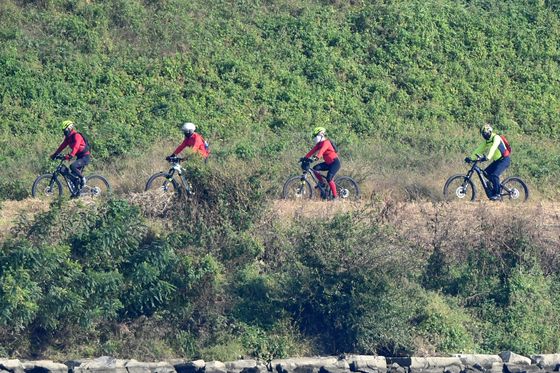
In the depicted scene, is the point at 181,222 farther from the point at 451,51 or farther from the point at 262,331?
the point at 451,51

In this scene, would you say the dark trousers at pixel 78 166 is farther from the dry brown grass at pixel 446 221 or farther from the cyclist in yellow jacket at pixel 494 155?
the cyclist in yellow jacket at pixel 494 155

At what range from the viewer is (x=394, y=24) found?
34031mm

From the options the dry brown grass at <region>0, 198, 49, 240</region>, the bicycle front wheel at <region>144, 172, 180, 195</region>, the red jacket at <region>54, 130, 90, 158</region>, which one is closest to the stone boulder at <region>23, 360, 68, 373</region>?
the dry brown grass at <region>0, 198, 49, 240</region>

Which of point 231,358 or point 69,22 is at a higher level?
point 69,22

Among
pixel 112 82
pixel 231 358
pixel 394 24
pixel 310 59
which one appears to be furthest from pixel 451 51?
pixel 231 358

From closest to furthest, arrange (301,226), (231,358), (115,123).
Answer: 1. (231,358)
2. (301,226)
3. (115,123)

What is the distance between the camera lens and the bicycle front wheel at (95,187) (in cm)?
2485

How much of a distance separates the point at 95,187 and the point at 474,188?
6800 mm

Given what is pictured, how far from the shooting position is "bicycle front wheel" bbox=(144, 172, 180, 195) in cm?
2411

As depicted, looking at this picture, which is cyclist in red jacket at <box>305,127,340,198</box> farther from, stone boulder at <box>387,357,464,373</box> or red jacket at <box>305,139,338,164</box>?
stone boulder at <box>387,357,464,373</box>

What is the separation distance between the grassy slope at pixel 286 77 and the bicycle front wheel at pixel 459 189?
218 centimetres

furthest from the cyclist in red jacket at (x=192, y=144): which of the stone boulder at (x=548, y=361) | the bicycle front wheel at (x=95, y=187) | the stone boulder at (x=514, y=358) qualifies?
the stone boulder at (x=548, y=361)

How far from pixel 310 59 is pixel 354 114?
1993mm

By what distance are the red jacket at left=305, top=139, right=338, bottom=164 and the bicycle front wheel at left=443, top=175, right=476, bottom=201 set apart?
2.29m
